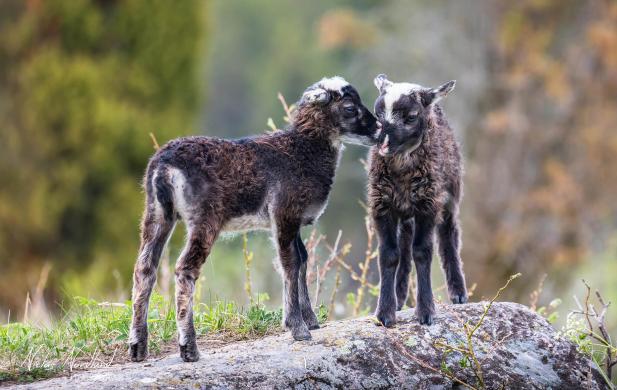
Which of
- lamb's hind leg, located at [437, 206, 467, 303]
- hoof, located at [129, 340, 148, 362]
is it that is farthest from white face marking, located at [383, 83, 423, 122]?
hoof, located at [129, 340, 148, 362]

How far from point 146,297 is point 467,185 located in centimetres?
1654

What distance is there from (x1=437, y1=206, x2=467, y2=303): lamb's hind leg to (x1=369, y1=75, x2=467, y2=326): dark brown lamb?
1.73 feet

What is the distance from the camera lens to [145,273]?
6375mm

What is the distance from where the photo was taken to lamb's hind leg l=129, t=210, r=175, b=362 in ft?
20.9

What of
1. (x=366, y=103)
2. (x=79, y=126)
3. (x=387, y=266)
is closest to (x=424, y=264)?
(x=387, y=266)

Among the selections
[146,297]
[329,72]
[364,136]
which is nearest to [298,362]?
[146,297]

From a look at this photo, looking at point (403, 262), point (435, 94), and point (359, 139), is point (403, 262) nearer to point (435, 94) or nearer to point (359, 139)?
point (359, 139)

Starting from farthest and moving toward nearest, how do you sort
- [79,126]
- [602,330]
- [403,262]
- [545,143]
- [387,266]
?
[545,143] → [79,126] → [403,262] → [387,266] → [602,330]

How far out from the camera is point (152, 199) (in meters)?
6.46

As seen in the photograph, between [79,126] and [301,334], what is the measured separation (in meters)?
10.9

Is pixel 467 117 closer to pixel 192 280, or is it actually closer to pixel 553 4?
pixel 553 4

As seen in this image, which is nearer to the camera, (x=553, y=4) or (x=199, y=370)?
(x=199, y=370)


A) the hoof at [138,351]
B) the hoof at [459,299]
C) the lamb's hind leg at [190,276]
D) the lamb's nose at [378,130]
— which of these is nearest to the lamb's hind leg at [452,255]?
the hoof at [459,299]

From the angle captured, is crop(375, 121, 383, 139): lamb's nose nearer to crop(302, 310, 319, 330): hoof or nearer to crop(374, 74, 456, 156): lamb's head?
crop(374, 74, 456, 156): lamb's head
